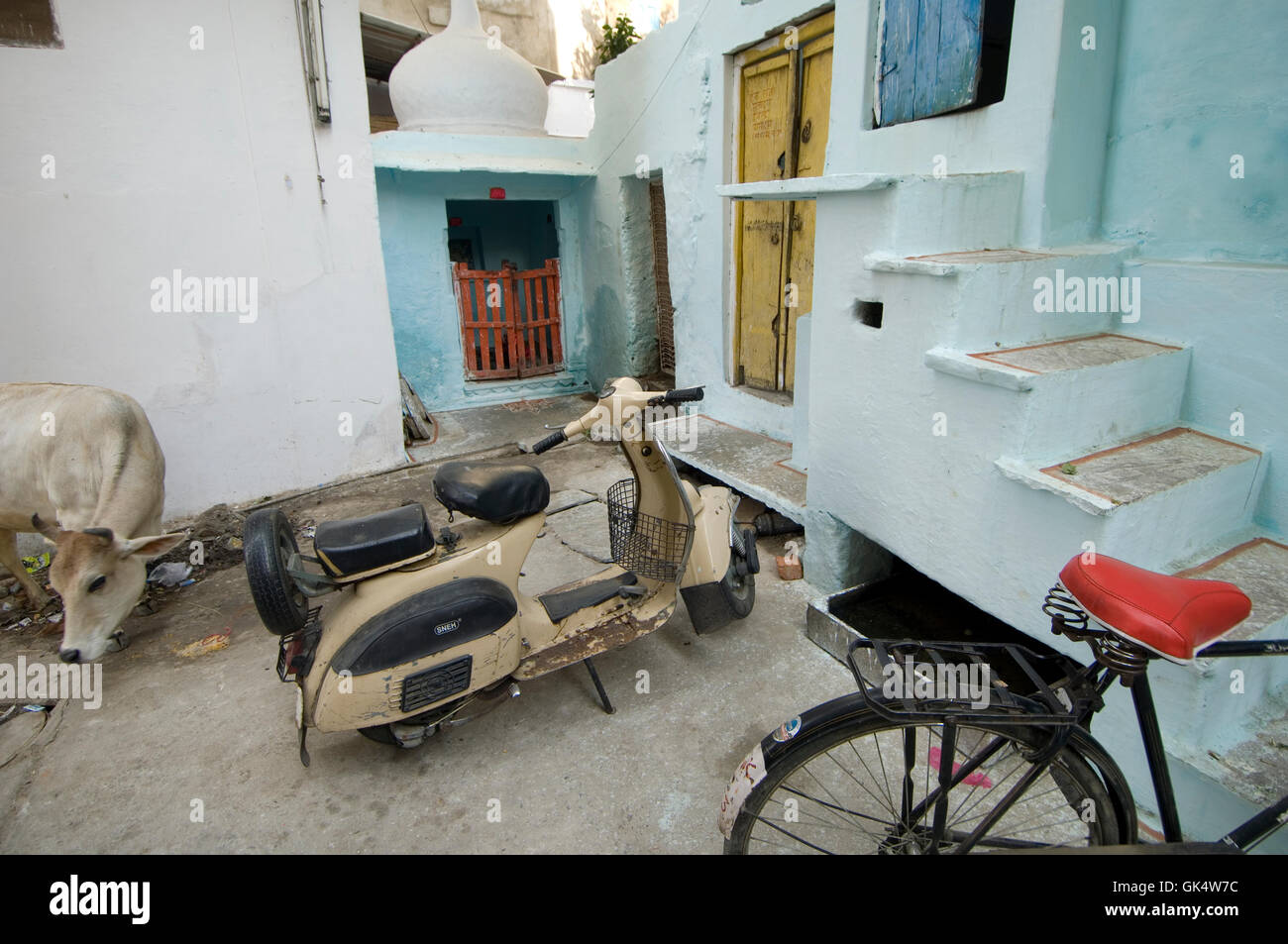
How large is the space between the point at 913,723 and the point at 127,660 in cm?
392

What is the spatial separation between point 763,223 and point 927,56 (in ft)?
6.84

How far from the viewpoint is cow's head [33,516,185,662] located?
3260mm

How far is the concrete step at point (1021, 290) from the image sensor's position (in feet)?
9.16

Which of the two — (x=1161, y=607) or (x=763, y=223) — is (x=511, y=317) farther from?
(x=1161, y=607)

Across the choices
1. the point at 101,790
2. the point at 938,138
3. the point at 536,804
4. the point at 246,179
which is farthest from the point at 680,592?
the point at 246,179

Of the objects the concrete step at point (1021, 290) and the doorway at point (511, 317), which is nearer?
the concrete step at point (1021, 290)

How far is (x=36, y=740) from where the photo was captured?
3.07 metres

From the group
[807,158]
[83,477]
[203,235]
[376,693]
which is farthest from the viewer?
[203,235]

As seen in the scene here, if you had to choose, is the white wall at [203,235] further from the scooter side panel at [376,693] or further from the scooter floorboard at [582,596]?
the scooter side panel at [376,693]

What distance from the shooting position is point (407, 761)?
112 inches

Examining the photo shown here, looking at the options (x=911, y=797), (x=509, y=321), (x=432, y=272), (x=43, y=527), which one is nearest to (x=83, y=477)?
(x=43, y=527)

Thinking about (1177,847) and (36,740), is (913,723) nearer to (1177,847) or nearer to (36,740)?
(1177,847)

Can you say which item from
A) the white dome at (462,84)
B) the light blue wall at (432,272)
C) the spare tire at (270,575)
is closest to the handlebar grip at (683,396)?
the spare tire at (270,575)

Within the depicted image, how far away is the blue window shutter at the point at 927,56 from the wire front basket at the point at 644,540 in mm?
2508
